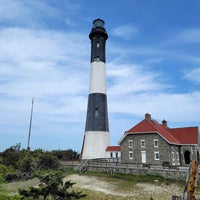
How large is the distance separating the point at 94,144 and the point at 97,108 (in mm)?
4839

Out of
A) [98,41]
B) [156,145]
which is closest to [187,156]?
[156,145]

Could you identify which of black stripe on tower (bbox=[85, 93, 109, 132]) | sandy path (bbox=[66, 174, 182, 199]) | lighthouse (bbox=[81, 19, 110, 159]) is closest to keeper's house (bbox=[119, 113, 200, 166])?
lighthouse (bbox=[81, 19, 110, 159])

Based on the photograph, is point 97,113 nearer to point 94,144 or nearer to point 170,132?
point 94,144

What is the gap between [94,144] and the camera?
31.8m

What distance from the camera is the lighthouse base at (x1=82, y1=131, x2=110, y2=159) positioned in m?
31.9

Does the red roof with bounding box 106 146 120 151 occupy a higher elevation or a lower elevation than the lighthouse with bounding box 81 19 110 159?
lower

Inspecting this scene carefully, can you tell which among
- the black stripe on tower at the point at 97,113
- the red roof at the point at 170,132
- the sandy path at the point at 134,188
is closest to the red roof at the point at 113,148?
the black stripe on tower at the point at 97,113

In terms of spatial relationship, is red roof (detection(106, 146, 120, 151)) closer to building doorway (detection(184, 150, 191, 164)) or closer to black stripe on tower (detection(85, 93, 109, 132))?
black stripe on tower (detection(85, 93, 109, 132))

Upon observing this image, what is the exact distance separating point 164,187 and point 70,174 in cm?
1042

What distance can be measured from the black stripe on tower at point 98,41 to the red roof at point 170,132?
1076 centimetres

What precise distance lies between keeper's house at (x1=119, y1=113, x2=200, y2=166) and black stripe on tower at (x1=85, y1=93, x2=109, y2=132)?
3411mm

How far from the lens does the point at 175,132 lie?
113 ft

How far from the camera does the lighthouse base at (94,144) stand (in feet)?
105

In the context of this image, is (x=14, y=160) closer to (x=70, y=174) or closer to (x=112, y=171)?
(x=70, y=174)
